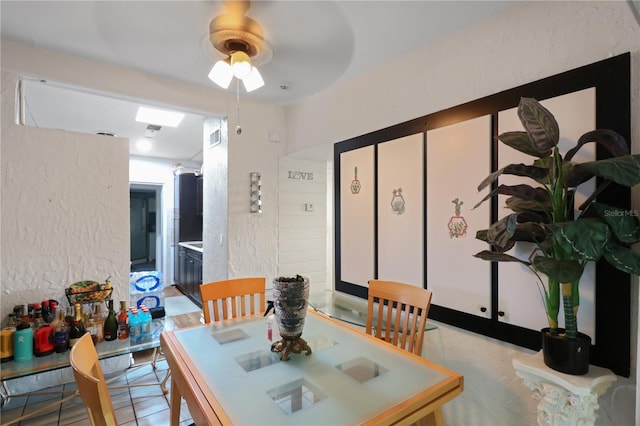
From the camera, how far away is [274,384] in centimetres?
118

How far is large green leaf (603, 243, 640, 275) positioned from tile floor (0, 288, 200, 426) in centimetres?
249

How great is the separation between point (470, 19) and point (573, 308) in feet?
5.61

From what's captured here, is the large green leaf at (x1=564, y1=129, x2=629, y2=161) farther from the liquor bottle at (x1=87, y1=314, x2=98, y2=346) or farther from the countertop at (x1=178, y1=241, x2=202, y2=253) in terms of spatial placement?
the countertop at (x1=178, y1=241, x2=202, y2=253)

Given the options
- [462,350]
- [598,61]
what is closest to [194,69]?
[598,61]

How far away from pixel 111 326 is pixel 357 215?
2267 millimetres

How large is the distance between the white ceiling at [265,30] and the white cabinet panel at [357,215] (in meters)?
0.77

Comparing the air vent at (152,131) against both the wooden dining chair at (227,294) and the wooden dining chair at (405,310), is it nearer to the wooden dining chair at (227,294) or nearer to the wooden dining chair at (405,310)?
the wooden dining chair at (227,294)

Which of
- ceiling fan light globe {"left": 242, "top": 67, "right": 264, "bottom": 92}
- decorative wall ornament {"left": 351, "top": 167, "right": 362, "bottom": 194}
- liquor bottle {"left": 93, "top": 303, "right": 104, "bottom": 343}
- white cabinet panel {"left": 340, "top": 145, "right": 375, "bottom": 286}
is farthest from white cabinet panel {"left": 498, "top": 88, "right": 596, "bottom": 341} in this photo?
liquor bottle {"left": 93, "top": 303, "right": 104, "bottom": 343}

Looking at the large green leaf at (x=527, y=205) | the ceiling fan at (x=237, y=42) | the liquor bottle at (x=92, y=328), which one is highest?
the ceiling fan at (x=237, y=42)

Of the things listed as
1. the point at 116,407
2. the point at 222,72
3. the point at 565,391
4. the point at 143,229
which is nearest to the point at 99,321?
the point at 116,407

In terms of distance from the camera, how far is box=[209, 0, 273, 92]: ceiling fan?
1737 mm

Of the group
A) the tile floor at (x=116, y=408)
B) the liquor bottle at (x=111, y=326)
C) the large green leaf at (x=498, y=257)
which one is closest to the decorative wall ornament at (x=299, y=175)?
the liquor bottle at (x=111, y=326)

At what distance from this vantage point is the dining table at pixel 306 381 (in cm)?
101

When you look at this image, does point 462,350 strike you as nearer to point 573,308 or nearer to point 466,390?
point 466,390
